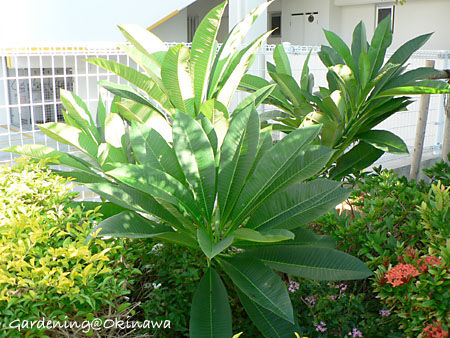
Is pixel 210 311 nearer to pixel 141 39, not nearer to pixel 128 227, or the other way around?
pixel 128 227

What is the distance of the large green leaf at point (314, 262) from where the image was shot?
71.1 inches

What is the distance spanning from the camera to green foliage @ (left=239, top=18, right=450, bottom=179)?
9.65ft

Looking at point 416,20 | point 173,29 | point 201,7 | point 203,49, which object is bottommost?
point 203,49

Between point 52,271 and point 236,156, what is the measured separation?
80cm

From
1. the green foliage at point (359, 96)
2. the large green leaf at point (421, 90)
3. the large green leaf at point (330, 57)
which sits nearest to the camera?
the large green leaf at point (421, 90)

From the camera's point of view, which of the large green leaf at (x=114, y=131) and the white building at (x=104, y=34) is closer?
the large green leaf at (x=114, y=131)

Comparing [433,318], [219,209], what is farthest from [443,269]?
[219,209]

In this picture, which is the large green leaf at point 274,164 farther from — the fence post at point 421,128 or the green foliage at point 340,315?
the fence post at point 421,128

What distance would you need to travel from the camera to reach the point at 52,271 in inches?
57.7

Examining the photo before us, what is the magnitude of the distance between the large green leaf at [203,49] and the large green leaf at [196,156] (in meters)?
0.64

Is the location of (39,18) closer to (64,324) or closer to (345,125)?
(345,125)

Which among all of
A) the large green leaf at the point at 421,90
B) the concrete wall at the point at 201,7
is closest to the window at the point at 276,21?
the concrete wall at the point at 201,7

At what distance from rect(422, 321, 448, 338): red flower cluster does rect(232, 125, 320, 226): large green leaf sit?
717mm

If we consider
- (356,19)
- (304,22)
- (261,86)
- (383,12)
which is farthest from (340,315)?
(304,22)
